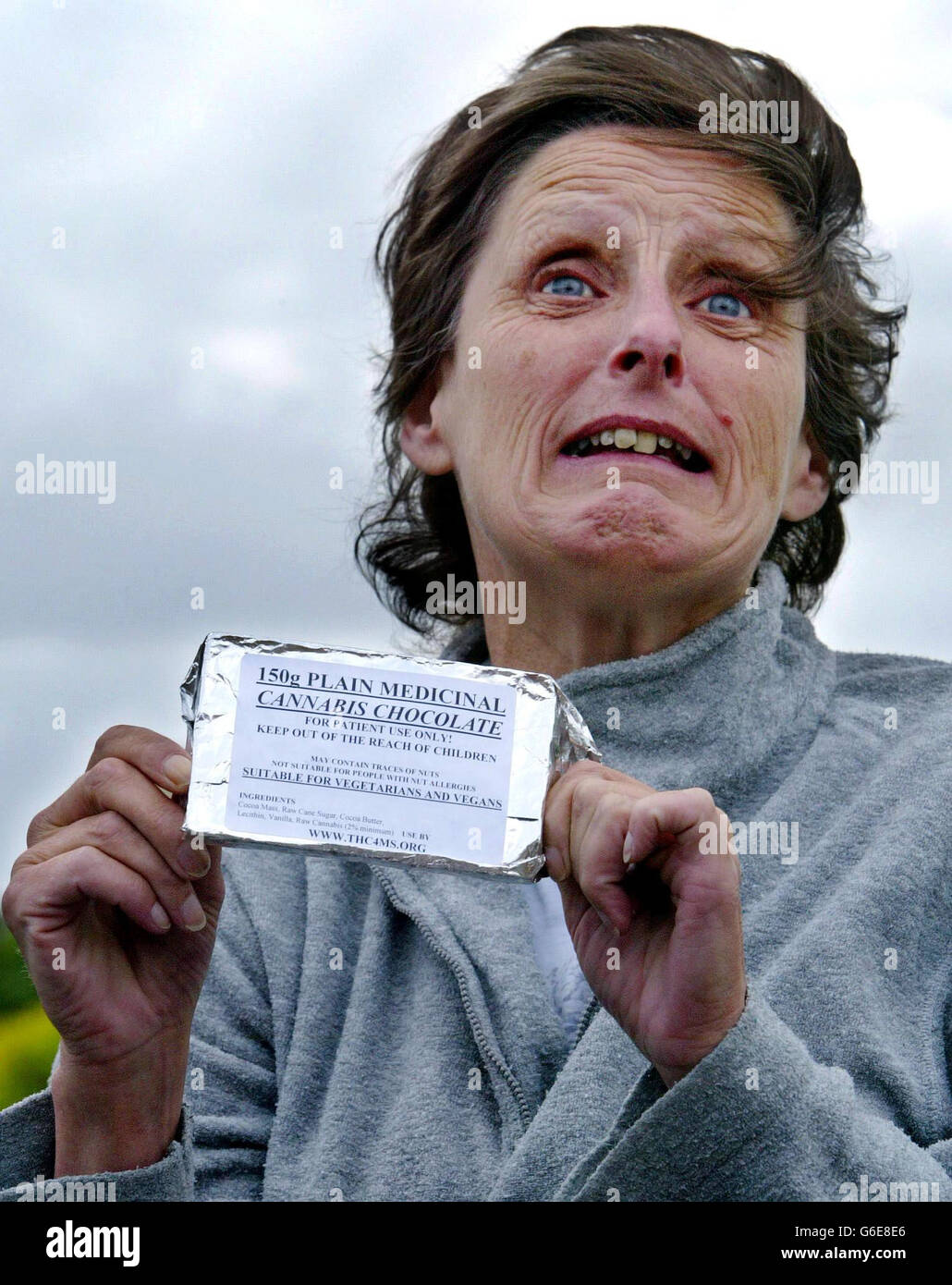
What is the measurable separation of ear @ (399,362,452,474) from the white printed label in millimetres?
1151

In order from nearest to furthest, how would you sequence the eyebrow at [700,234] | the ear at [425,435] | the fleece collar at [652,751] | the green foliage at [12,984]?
the fleece collar at [652,751] < the eyebrow at [700,234] < the ear at [425,435] < the green foliage at [12,984]

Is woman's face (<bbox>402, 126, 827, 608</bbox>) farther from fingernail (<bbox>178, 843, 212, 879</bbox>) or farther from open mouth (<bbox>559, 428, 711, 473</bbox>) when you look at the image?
fingernail (<bbox>178, 843, 212, 879</bbox>)

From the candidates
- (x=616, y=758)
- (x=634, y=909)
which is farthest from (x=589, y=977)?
(x=616, y=758)

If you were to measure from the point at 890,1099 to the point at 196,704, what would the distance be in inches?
44.0

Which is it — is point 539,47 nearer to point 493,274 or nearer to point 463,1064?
point 493,274

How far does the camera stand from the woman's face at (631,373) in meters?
2.35

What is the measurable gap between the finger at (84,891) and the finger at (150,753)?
0.13m

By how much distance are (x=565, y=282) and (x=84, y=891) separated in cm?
134

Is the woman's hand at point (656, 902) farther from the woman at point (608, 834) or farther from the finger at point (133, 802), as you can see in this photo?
the finger at point (133, 802)

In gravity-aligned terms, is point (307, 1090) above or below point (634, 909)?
below

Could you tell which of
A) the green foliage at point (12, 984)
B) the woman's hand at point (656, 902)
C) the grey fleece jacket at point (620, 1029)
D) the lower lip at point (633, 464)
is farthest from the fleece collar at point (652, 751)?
the green foliage at point (12, 984)

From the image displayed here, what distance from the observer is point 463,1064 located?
2201 mm

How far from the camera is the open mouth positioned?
2.36 m

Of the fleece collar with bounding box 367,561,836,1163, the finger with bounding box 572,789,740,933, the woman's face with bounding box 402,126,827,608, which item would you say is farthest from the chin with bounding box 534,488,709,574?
the finger with bounding box 572,789,740,933
